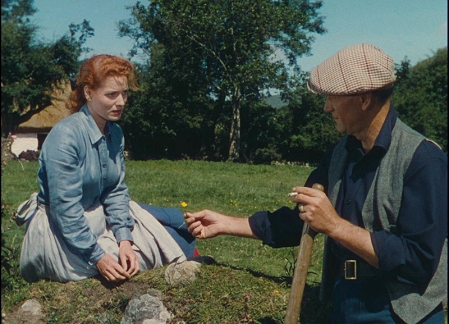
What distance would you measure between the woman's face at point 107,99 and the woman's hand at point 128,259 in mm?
892

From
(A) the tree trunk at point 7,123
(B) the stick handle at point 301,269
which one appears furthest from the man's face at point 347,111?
(A) the tree trunk at point 7,123

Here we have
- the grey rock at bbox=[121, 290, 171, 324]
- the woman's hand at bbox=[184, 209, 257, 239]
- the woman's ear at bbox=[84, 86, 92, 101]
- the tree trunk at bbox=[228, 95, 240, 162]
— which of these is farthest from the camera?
the tree trunk at bbox=[228, 95, 240, 162]

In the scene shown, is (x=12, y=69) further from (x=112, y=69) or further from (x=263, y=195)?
(x=263, y=195)

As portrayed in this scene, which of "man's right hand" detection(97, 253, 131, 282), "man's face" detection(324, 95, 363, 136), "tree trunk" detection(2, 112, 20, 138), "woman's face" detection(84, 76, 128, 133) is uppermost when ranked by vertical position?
"woman's face" detection(84, 76, 128, 133)

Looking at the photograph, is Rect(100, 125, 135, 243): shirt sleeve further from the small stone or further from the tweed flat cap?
the tweed flat cap

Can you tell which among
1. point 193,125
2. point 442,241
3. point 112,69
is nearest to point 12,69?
point 442,241

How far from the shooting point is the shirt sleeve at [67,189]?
3705 mm

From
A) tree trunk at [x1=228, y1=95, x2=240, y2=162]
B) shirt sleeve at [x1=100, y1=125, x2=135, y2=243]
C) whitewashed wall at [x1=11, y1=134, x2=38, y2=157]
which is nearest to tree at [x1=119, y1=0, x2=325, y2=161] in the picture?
tree trunk at [x1=228, y1=95, x2=240, y2=162]

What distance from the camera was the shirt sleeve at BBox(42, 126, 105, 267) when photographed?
146 inches

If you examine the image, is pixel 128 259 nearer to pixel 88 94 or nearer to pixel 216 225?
pixel 216 225

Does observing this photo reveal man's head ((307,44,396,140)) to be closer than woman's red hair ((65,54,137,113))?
Yes

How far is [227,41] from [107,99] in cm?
2963

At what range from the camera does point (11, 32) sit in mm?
1447

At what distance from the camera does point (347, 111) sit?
272 centimetres
